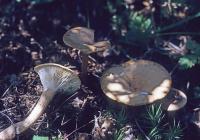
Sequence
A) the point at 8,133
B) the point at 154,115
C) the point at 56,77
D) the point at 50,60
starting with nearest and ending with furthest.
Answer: the point at 8,133
the point at 56,77
the point at 154,115
the point at 50,60

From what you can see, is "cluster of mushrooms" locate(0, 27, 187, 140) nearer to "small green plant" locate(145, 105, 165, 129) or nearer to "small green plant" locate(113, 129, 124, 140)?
"small green plant" locate(145, 105, 165, 129)

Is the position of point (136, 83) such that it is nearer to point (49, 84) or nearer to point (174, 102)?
point (174, 102)

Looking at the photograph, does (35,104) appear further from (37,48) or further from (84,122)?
(37,48)

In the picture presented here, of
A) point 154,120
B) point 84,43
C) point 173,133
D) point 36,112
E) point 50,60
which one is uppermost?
point 84,43

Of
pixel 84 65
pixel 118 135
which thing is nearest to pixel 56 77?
pixel 84 65

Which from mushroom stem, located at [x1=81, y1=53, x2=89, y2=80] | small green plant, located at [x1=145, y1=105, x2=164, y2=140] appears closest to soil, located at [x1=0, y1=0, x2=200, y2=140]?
mushroom stem, located at [x1=81, y1=53, x2=89, y2=80]

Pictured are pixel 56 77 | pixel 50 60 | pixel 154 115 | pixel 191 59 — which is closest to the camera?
pixel 56 77

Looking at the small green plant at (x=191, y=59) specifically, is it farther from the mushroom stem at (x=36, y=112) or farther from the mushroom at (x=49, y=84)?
the mushroom stem at (x=36, y=112)

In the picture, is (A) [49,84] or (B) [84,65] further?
(B) [84,65]
